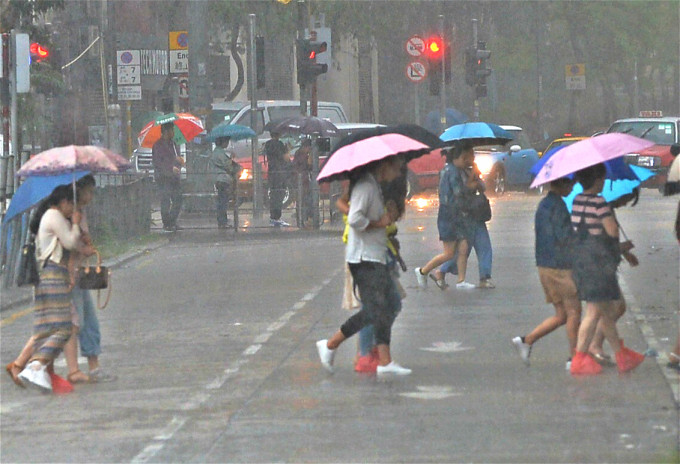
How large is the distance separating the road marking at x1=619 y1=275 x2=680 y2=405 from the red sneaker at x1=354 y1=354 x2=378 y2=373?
1950mm

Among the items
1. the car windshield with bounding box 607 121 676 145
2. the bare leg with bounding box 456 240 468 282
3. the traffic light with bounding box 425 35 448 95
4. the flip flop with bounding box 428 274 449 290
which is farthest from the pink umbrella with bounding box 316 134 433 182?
the traffic light with bounding box 425 35 448 95

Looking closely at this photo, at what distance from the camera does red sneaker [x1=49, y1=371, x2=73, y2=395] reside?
9828 millimetres

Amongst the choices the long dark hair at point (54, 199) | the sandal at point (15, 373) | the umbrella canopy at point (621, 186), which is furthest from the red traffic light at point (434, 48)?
the sandal at point (15, 373)

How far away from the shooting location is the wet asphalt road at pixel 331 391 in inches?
306

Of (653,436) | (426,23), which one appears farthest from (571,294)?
(426,23)

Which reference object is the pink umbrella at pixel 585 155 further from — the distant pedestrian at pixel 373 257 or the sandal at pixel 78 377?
the sandal at pixel 78 377

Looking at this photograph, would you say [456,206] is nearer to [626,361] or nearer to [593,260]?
[626,361]

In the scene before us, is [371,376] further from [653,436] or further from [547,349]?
[653,436]

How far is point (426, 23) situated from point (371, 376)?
40.2 metres

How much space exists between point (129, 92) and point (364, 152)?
63.1 feet

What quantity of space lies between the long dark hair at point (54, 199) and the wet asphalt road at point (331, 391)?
45.4 inches

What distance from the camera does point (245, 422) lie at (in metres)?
8.52

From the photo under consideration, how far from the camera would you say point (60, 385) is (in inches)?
389

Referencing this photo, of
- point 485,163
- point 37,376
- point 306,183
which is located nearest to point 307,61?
point 306,183
